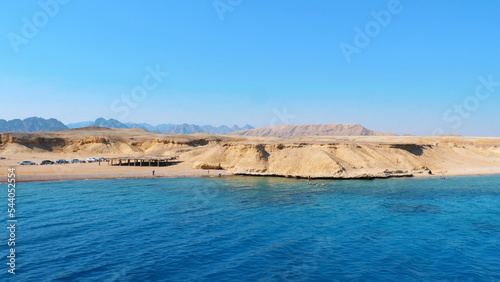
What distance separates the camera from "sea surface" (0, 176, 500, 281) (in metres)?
18.1

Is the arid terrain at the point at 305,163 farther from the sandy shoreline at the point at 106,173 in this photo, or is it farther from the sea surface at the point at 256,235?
the sea surface at the point at 256,235

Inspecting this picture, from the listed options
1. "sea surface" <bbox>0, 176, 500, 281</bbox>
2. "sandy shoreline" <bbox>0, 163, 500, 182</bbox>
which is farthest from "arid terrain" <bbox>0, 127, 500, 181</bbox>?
"sea surface" <bbox>0, 176, 500, 281</bbox>

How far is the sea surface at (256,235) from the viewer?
18094 mm

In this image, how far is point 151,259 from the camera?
19719 millimetres

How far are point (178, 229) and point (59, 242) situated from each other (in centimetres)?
816

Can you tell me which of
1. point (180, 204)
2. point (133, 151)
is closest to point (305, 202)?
point (180, 204)

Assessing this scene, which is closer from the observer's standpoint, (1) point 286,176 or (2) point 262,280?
(2) point 262,280

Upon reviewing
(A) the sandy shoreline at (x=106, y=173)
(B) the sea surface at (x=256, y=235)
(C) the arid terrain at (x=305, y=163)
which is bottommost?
(B) the sea surface at (x=256, y=235)

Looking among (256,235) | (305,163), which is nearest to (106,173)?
(305,163)

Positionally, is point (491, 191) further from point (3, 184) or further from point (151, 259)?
point (3, 184)

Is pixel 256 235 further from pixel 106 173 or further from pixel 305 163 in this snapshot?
pixel 106 173

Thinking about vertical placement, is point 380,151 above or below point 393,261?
above

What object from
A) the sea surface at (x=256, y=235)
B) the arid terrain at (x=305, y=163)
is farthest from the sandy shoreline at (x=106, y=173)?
the sea surface at (x=256, y=235)

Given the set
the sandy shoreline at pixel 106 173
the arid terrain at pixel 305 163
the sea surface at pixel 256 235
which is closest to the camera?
the sea surface at pixel 256 235
